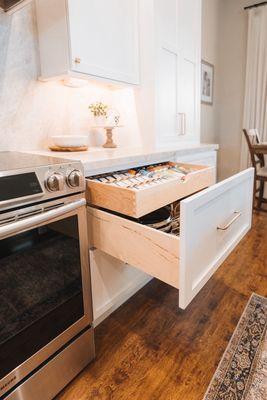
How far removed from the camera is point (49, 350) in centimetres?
94

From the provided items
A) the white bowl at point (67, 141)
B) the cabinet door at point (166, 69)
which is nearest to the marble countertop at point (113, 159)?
the white bowl at point (67, 141)

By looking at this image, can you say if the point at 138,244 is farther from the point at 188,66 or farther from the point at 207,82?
the point at 207,82

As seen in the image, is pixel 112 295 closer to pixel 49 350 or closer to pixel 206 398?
pixel 49 350

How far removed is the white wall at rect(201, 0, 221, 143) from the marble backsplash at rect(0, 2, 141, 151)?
206cm

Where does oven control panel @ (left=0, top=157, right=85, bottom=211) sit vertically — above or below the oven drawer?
above

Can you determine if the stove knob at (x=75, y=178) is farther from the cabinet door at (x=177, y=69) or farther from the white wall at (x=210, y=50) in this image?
the white wall at (x=210, y=50)

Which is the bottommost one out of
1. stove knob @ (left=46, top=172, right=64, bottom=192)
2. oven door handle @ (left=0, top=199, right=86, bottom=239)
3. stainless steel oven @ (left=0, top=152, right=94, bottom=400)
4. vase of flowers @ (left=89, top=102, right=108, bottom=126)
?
stainless steel oven @ (left=0, top=152, right=94, bottom=400)

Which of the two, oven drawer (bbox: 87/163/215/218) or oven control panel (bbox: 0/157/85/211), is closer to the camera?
oven control panel (bbox: 0/157/85/211)

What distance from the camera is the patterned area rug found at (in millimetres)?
1001

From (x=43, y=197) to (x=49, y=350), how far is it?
574 mm

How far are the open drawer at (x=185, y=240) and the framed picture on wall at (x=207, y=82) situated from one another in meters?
2.40

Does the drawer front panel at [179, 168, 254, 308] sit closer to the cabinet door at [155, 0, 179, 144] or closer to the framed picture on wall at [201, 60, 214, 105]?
the cabinet door at [155, 0, 179, 144]

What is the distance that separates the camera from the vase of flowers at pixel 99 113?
1630 millimetres

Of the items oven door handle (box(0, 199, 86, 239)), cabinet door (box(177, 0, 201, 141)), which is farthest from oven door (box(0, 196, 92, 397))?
cabinet door (box(177, 0, 201, 141))
